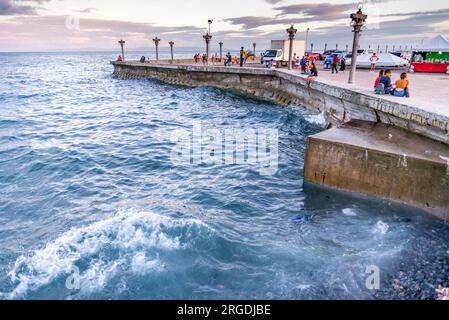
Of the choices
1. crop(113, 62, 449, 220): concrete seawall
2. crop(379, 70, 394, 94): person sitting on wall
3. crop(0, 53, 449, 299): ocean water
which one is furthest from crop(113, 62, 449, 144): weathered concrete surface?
crop(0, 53, 449, 299): ocean water

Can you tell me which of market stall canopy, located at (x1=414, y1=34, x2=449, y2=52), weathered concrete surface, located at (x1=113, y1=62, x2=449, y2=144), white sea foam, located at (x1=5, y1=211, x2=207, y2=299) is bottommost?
white sea foam, located at (x1=5, y1=211, x2=207, y2=299)

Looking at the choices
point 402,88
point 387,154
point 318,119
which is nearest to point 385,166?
point 387,154

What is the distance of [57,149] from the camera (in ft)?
49.3

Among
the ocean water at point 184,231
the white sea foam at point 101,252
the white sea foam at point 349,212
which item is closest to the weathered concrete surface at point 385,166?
the ocean water at point 184,231

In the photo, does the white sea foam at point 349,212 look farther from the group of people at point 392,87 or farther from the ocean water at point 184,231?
the group of people at point 392,87

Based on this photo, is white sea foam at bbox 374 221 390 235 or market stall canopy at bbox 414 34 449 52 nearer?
white sea foam at bbox 374 221 390 235

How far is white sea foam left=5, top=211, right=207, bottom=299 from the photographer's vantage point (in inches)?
247

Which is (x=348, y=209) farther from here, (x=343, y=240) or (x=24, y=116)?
(x=24, y=116)

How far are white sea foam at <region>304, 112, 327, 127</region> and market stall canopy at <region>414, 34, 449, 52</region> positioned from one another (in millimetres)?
14084

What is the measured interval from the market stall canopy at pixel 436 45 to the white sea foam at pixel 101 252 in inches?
1048

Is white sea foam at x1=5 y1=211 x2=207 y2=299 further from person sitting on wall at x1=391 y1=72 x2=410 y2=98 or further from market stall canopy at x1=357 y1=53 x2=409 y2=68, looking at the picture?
market stall canopy at x1=357 y1=53 x2=409 y2=68
